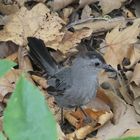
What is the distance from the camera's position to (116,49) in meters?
3.16

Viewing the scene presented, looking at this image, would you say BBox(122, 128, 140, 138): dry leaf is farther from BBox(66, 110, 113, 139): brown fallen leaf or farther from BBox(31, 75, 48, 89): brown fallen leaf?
BBox(31, 75, 48, 89): brown fallen leaf

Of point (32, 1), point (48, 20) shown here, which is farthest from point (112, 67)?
point (32, 1)

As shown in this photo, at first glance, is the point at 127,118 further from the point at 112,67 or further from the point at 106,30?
the point at 106,30

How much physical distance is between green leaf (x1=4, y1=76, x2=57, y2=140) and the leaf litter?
2.09 m

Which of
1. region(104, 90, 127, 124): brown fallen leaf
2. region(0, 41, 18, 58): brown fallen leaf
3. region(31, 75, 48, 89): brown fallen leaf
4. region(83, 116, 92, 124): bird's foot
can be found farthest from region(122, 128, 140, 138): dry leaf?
region(0, 41, 18, 58): brown fallen leaf

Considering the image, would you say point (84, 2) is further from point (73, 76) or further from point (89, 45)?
point (73, 76)

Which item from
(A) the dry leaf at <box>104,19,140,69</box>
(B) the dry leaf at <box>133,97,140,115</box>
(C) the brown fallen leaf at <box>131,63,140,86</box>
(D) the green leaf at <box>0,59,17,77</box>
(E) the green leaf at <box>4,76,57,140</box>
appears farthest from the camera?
(A) the dry leaf at <box>104,19,140,69</box>

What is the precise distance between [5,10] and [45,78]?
79 centimetres

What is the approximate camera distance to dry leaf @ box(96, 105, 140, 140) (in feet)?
8.52

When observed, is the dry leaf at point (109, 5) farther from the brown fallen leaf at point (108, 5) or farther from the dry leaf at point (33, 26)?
the dry leaf at point (33, 26)

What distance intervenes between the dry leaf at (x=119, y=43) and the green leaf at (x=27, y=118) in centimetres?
269

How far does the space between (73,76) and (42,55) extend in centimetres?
28

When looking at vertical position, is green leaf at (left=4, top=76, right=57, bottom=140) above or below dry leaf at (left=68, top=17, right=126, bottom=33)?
above

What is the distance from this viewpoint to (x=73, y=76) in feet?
9.14
